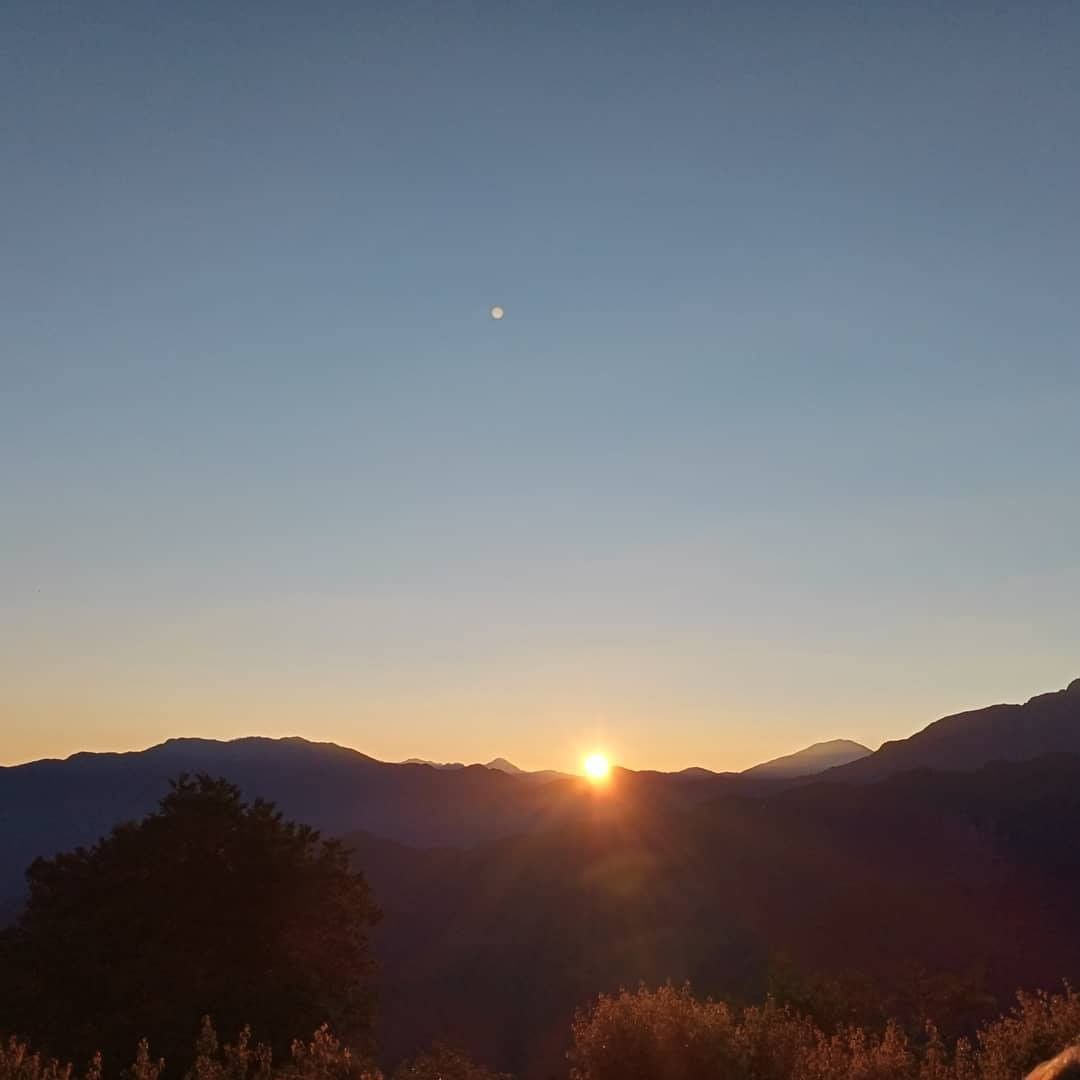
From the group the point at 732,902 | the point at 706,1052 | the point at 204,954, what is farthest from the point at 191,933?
the point at 732,902

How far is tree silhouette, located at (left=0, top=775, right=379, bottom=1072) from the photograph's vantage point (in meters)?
29.1

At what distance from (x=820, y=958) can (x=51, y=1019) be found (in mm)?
75630

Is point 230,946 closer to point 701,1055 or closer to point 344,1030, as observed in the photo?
point 344,1030

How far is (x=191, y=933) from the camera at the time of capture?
33906 mm

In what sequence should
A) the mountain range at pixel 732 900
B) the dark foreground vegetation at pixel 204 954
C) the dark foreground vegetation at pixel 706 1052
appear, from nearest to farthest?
the dark foreground vegetation at pixel 706 1052 < the dark foreground vegetation at pixel 204 954 < the mountain range at pixel 732 900

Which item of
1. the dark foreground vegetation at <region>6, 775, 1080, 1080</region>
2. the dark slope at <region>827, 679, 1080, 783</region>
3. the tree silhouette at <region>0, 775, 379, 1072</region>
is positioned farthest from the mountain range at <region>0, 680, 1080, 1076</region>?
the dark slope at <region>827, 679, 1080, 783</region>

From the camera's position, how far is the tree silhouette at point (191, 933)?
29094 mm

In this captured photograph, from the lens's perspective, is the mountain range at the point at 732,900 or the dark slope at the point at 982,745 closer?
the mountain range at the point at 732,900

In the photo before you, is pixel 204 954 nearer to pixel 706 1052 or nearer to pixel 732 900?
pixel 706 1052

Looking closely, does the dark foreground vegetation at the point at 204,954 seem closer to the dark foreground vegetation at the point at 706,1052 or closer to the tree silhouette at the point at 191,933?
the tree silhouette at the point at 191,933

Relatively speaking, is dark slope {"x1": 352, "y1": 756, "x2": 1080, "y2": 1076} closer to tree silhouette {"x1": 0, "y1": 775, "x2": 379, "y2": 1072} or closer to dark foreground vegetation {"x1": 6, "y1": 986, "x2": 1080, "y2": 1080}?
tree silhouette {"x1": 0, "y1": 775, "x2": 379, "y2": 1072}

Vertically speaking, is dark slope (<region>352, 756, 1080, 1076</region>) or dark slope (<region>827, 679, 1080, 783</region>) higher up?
dark slope (<region>827, 679, 1080, 783</region>)

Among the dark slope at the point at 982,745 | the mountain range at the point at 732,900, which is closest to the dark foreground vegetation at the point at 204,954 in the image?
the mountain range at the point at 732,900

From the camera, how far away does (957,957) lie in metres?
93.1
